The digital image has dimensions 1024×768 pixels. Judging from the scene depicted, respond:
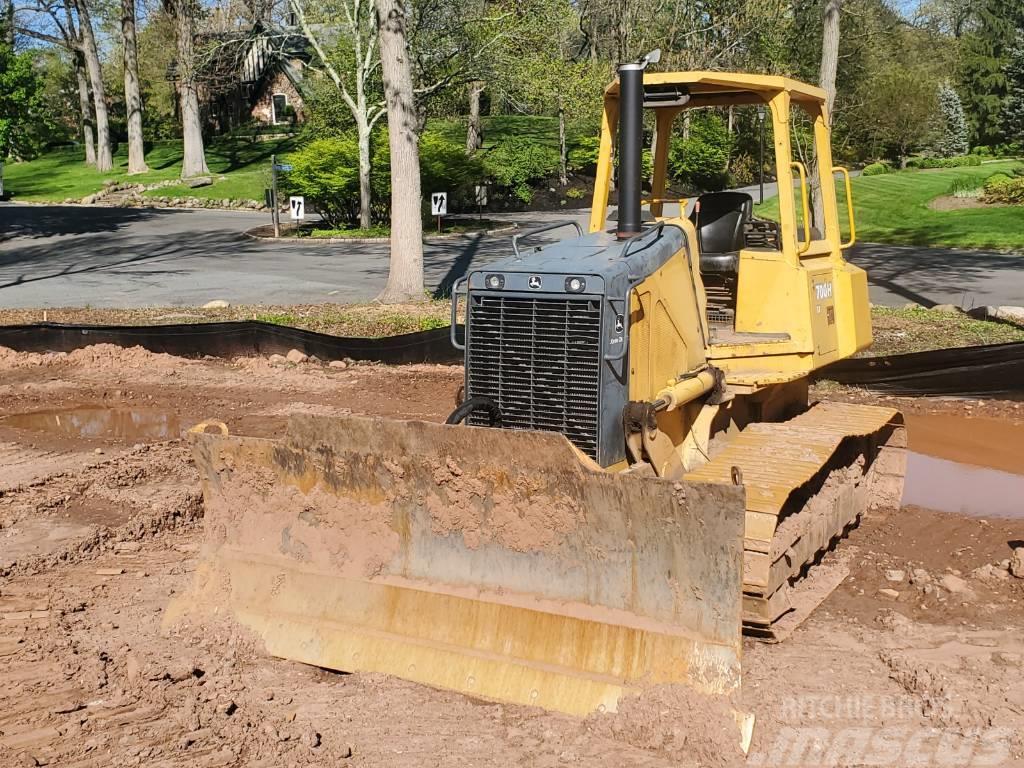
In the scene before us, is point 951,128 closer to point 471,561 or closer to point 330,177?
point 330,177

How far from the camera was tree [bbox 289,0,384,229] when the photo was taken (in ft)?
97.4

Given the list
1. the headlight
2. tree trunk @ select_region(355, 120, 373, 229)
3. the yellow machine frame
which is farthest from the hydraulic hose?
tree trunk @ select_region(355, 120, 373, 229)

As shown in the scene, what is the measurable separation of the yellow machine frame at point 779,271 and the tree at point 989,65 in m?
58.1

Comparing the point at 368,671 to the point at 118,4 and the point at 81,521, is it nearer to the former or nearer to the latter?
the point at 81,521

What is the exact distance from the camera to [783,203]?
7.21 meters

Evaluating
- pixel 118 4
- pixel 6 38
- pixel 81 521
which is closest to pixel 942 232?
pixel 81 521

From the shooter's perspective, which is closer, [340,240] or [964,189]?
[340,240]

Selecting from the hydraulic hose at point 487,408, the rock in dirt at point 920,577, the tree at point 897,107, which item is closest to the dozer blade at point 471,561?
the hydraulic hose at point 487,408

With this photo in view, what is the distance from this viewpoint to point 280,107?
219ft

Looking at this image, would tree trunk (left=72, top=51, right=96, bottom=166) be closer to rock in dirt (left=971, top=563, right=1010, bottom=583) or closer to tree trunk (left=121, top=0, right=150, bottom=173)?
tree trunk (left=121, top=0, right=150, bottom=173)

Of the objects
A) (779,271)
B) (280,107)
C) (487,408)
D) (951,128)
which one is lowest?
(487,408)

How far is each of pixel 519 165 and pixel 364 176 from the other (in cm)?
988

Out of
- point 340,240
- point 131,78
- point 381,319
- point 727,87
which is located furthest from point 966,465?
point 131,78

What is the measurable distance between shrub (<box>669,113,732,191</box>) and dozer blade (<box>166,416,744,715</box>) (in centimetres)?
3479
